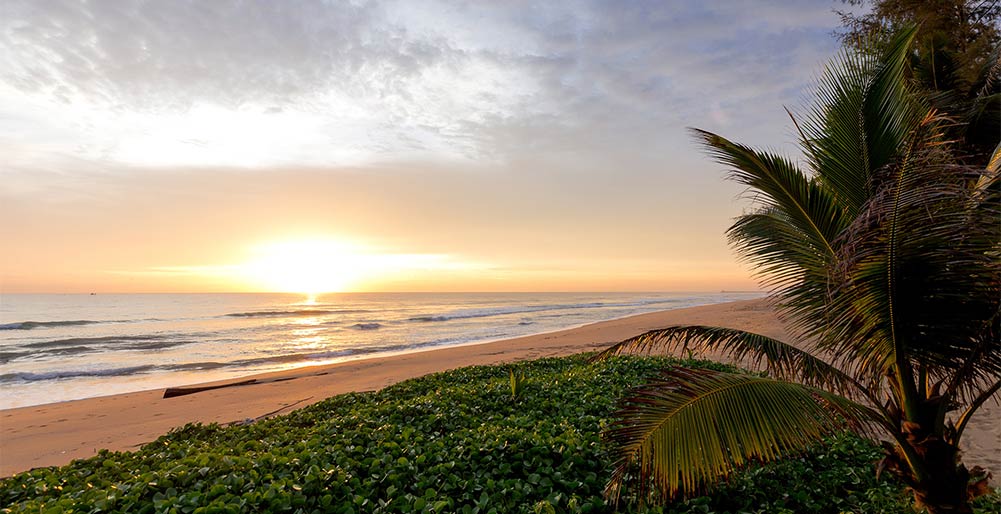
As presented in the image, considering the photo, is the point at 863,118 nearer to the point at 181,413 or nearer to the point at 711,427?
the point at 711,427

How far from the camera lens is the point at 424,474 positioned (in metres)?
4.64

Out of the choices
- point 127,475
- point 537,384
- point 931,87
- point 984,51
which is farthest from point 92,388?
point 984,51

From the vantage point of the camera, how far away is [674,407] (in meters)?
3.20

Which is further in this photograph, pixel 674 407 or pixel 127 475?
pixel 127 475

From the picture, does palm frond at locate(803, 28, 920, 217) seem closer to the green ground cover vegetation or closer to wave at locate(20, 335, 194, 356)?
the green ground cover vegetation

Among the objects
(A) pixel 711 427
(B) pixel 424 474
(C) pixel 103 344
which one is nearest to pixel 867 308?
(A) pixel 711 427

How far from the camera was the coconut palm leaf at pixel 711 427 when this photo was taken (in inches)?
119

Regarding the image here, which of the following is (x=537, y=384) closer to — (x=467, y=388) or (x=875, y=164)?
(x=467, y=388)

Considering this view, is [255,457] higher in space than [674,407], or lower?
lower

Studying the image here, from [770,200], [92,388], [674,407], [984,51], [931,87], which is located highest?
[984,51]

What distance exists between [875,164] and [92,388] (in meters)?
20.9

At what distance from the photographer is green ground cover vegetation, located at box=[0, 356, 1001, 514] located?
3.99m

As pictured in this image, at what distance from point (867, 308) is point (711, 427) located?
1590mm

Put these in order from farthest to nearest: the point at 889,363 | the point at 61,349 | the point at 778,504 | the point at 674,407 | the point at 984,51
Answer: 1. the point at 61,349
2. the point at 984,51
3. the point at 778,504
4. the point at 889,363
5. the point at 674,407
